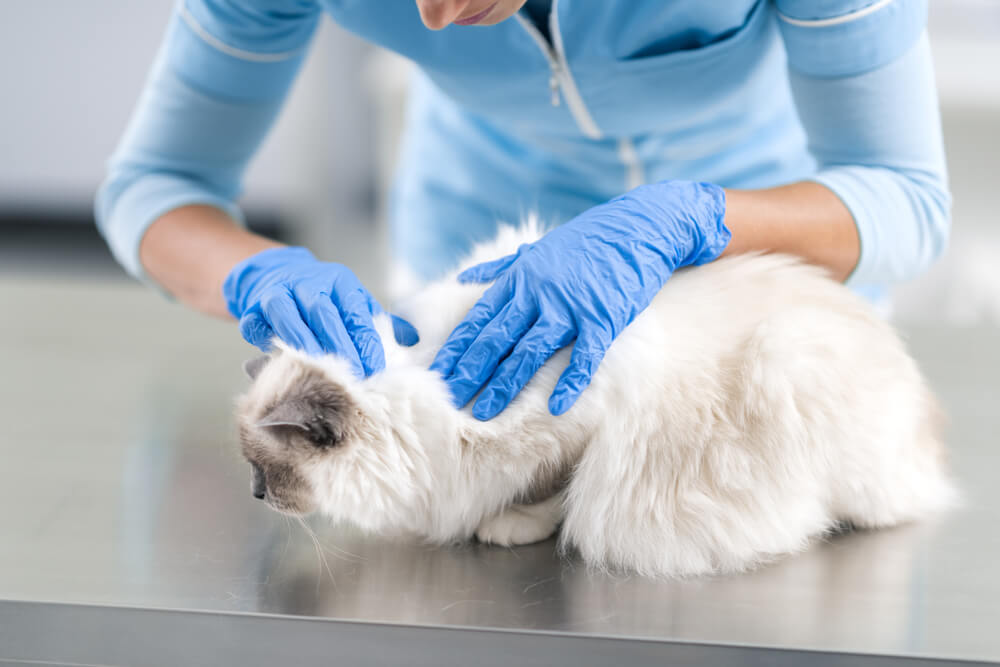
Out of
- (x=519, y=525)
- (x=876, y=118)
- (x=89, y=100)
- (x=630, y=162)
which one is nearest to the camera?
(x=519, y=525)

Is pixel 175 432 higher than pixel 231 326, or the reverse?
pixel 175 432

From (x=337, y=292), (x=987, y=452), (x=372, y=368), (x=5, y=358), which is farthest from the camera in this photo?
(x=5, y=358)

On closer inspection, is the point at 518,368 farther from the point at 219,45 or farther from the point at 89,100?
the point at 89,100

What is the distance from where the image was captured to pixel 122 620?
749 mm

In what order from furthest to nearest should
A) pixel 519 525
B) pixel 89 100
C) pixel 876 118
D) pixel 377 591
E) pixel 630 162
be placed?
pixel 89 100
pixel 630 162
pixel 876 118
pixel 519 525
pixel 377 591

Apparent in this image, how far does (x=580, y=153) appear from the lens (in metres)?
1.42

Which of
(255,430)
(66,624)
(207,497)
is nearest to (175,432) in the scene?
(207,497)

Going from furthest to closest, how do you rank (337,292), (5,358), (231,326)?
(231,326), (5,358), (337,292)

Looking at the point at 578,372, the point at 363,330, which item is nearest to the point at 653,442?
the point at 578,372

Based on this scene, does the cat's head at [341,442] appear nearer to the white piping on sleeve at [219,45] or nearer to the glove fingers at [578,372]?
the glove fingers at [578,372]

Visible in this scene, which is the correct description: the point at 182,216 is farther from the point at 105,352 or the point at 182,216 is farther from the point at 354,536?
the point at 354,536

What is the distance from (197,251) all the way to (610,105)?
0.65 meters

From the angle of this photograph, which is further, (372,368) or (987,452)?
(987,452)

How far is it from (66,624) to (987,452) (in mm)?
1185
